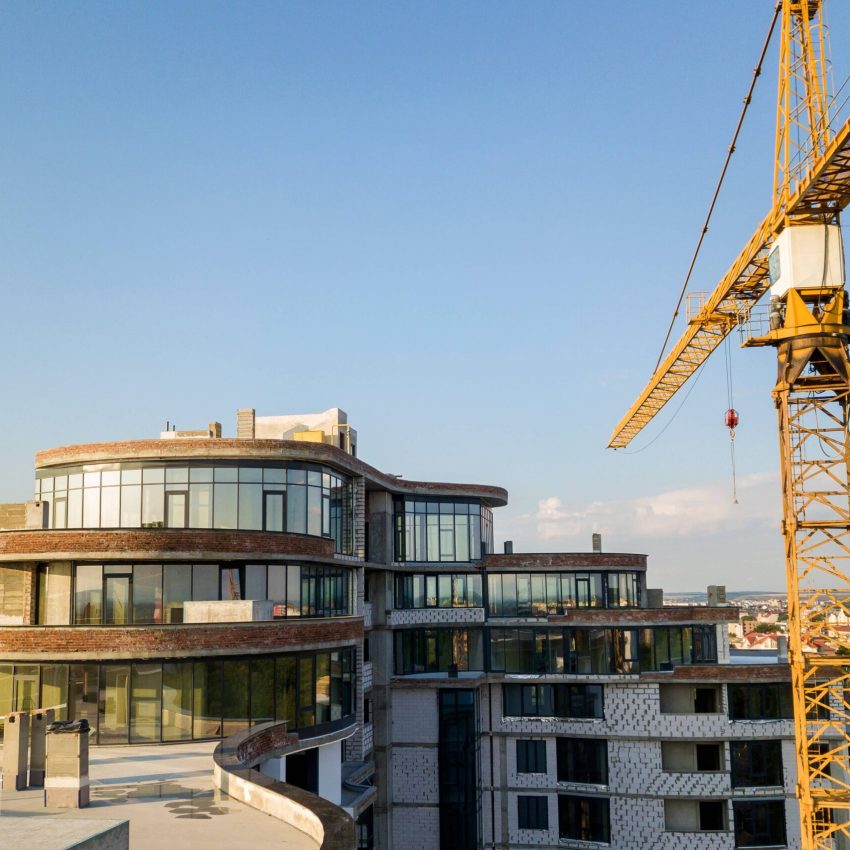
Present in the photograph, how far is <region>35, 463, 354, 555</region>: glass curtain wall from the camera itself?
39219mm

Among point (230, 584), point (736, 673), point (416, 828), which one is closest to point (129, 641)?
point (230, 584)

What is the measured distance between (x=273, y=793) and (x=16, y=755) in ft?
22.8

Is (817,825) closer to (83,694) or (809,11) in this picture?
(83,694)

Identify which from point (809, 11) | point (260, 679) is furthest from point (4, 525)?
point (809, 11)

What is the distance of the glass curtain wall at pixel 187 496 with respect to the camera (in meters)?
39.2

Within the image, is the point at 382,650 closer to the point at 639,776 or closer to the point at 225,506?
the point at 639,776

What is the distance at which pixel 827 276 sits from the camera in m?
45.5

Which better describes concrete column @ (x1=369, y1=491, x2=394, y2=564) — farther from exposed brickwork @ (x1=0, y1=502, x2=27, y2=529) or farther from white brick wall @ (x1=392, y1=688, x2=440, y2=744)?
exposed brickwork @ (x1=0, y1=502, x2=27, y2=529)

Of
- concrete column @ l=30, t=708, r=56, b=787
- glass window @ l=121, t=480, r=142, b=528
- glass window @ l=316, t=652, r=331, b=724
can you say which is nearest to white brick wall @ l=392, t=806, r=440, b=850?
glass window @ l=316, t=652, r=331, b=724

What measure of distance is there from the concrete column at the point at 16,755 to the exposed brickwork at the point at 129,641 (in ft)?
26.1

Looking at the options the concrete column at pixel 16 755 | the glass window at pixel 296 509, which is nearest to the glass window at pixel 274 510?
the glass window at pixel 296 509

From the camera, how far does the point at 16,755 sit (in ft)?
72.9

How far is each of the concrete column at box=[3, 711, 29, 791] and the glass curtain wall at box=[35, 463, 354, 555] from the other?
1668cm

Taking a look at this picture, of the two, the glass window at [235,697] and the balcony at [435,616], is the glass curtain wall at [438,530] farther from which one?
the glass window at [235,697]
